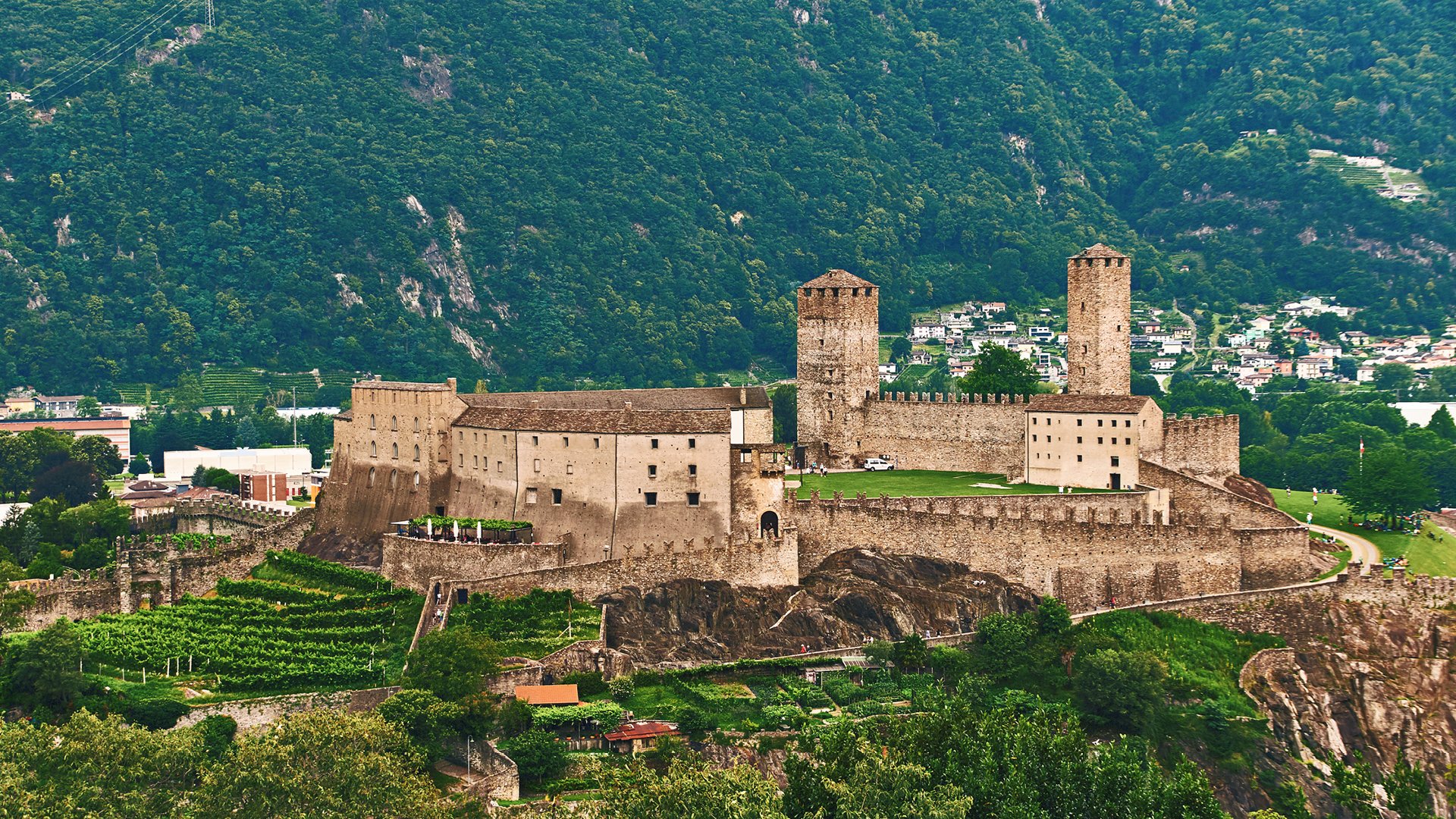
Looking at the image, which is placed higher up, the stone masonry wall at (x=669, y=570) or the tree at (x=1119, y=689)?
the stone masonry wall at (x=669, y=570)

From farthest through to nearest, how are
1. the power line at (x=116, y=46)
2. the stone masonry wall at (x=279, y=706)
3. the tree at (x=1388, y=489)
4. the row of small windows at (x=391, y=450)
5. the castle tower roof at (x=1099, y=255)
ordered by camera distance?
1. the power line at (x=116, y=46)
2. the castle tower roof at (x=1099, y=255)
3. the tree at (x=1388, y=489)
4. the row of small windows at (x=391, y=450)
5. the stone masonry wall at (x=279, y=706)

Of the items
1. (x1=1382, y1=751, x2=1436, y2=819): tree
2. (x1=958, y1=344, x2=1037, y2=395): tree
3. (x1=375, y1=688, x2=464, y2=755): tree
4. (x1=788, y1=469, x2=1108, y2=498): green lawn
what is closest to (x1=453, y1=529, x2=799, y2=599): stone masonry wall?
(x1=788, y1=469, x2=1108, y2=498): green lawn

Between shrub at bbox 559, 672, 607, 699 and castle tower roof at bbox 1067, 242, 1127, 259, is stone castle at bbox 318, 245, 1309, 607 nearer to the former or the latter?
castle tower roof at bbox 1067, 242, 1127, 259

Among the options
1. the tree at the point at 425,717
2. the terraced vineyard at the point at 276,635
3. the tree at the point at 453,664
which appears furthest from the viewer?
the terraced vineyard at the point at 276,635

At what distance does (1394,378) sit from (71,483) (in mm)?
113355

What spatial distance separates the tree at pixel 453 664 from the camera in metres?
52.7

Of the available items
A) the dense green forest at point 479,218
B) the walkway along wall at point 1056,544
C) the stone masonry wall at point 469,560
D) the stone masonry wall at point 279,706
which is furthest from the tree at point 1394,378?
Answer: the stone masonry wall at point 279,706

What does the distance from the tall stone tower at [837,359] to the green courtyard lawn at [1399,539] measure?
2013cm

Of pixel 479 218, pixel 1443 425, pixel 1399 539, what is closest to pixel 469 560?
pixel 1399 539

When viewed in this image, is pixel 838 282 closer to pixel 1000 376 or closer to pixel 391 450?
pixel 1000 376

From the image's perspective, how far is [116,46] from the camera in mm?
190125

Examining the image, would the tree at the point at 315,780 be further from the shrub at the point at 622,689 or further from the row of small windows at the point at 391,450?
the row of small windows at the point at 391,450

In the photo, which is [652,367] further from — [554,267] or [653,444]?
[653,444]

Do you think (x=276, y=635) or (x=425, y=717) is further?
(x=276, y=635)
